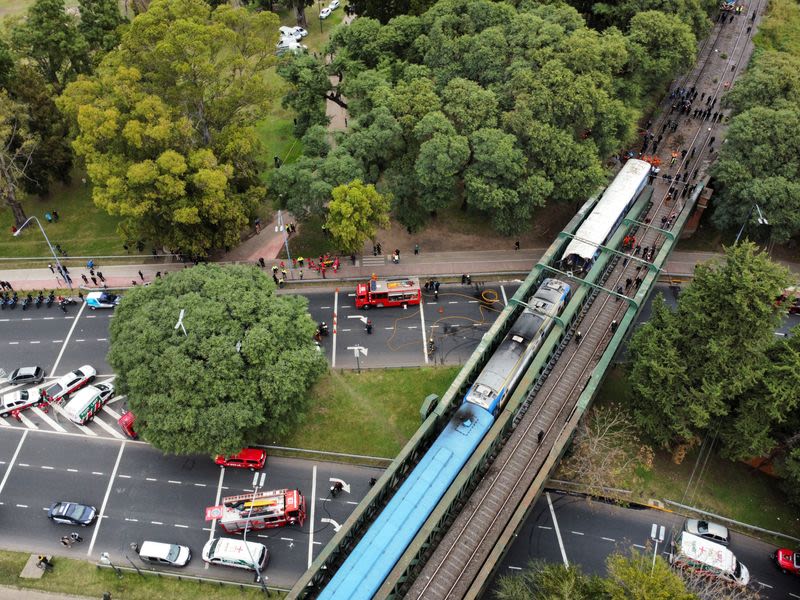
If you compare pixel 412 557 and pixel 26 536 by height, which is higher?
pixel 412 557

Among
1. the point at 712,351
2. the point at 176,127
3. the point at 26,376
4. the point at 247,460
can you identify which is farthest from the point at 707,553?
the point at 26,376

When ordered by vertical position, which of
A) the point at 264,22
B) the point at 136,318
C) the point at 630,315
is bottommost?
the point at 136,318

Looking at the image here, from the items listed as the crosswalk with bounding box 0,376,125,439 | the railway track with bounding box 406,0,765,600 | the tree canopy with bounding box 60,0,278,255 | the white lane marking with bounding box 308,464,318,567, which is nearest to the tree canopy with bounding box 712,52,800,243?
the railway track with bounding box 406,0,765,600

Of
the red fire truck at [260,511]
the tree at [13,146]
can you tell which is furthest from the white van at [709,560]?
the tree at [13,146]

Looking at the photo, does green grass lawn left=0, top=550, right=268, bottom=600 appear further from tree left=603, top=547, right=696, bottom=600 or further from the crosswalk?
tree left=603, top=547, right=696, bottom=600

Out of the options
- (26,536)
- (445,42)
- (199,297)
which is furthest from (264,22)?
(26,536)

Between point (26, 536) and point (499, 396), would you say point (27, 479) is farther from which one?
point (499, 396)

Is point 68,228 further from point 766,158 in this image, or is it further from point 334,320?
point 766,158

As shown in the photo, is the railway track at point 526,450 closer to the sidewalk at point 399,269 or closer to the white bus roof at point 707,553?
the sidewalk at point 399,269
